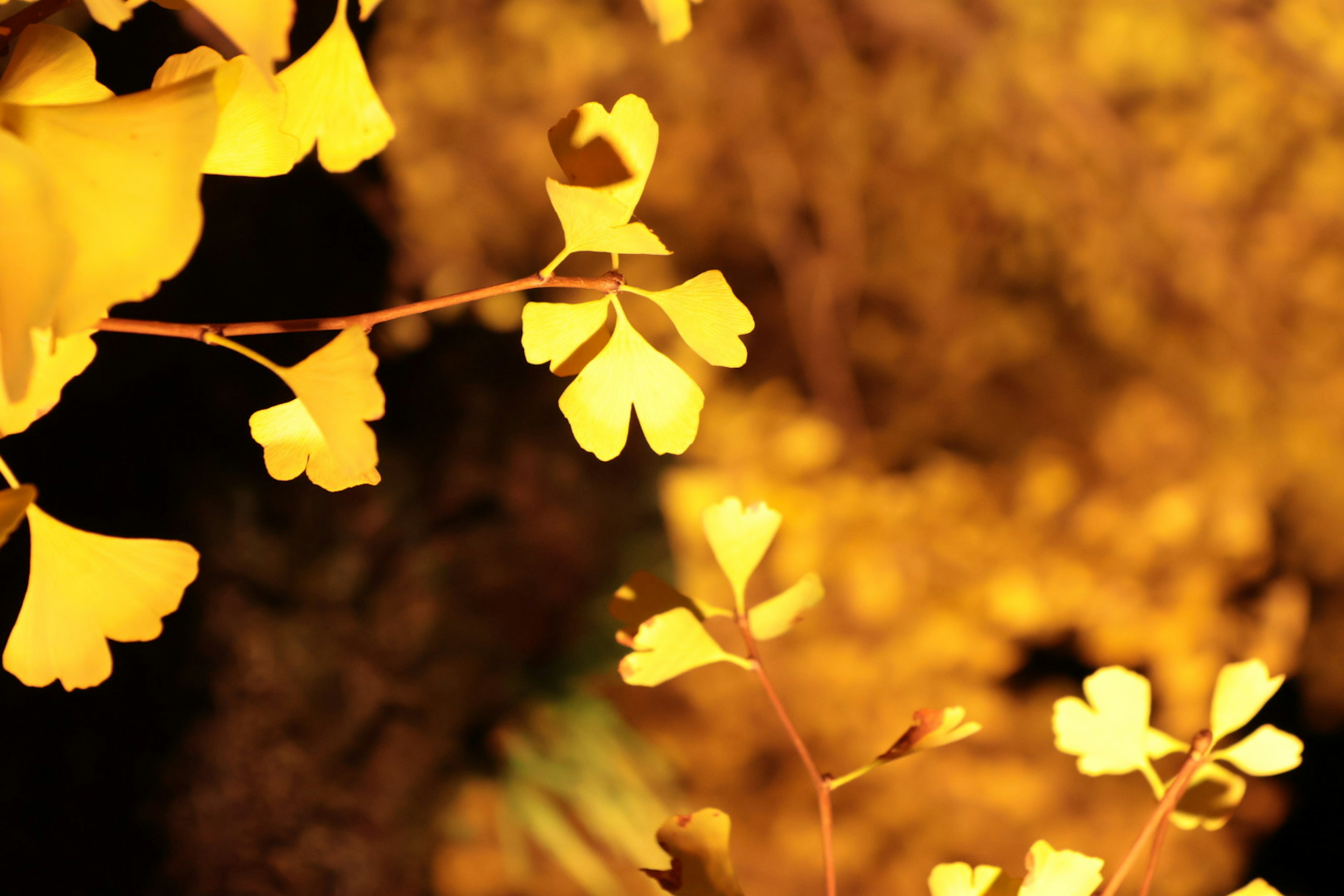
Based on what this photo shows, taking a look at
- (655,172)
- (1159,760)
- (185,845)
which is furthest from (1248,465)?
(185,845)

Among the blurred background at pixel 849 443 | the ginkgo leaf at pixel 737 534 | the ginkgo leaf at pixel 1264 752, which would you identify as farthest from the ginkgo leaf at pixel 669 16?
the blurred background at pixel 849 443

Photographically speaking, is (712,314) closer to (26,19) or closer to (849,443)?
(26,19)

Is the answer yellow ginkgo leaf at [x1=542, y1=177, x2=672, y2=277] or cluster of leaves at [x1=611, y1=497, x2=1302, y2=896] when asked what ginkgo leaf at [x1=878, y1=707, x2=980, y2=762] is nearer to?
cluster of leaves at [x1=611, y1=497, x2=1302, y2=896]

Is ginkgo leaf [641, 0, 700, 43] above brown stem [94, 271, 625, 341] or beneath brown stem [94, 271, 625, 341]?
above

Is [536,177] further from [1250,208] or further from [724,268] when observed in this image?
[1250,208]

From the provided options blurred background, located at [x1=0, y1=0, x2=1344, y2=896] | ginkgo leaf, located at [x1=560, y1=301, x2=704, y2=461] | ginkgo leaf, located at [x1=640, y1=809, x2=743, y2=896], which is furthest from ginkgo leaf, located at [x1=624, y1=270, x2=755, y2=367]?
blurred background, located at [x1=0, y1=0, x2=1344, y2=896]

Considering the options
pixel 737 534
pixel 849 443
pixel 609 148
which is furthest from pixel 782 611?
pixel 849 443
